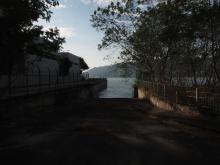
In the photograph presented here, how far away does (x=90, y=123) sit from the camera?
1520cm

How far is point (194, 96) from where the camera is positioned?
1686 centimetres

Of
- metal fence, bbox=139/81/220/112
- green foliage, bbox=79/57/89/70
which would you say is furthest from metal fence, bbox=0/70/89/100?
green foliage, bbox=79/57/89/70

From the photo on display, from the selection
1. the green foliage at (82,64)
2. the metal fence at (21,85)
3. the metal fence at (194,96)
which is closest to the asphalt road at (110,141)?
the metal fence at (194,96)

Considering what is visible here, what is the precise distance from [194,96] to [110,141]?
26.0 ft

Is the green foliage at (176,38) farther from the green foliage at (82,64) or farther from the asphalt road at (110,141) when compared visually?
the green foliage at (82,64)

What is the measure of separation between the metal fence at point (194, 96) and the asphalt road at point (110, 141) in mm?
738

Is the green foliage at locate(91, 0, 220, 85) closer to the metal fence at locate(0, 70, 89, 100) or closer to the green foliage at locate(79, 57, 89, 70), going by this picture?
the metal fence at locate(0, 70, 89, 100)

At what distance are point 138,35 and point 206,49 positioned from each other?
24.4 feet

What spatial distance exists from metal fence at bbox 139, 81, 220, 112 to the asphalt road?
738 millimetres

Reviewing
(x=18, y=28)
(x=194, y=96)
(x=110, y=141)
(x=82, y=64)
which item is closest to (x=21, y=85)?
(x=18, y=28)

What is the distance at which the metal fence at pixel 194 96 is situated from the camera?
1481cm

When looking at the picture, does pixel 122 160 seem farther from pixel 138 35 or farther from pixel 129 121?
pixel 138 35

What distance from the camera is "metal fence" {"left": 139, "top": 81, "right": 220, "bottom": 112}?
14.8 m

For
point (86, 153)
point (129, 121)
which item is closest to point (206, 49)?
point (129, 121)
